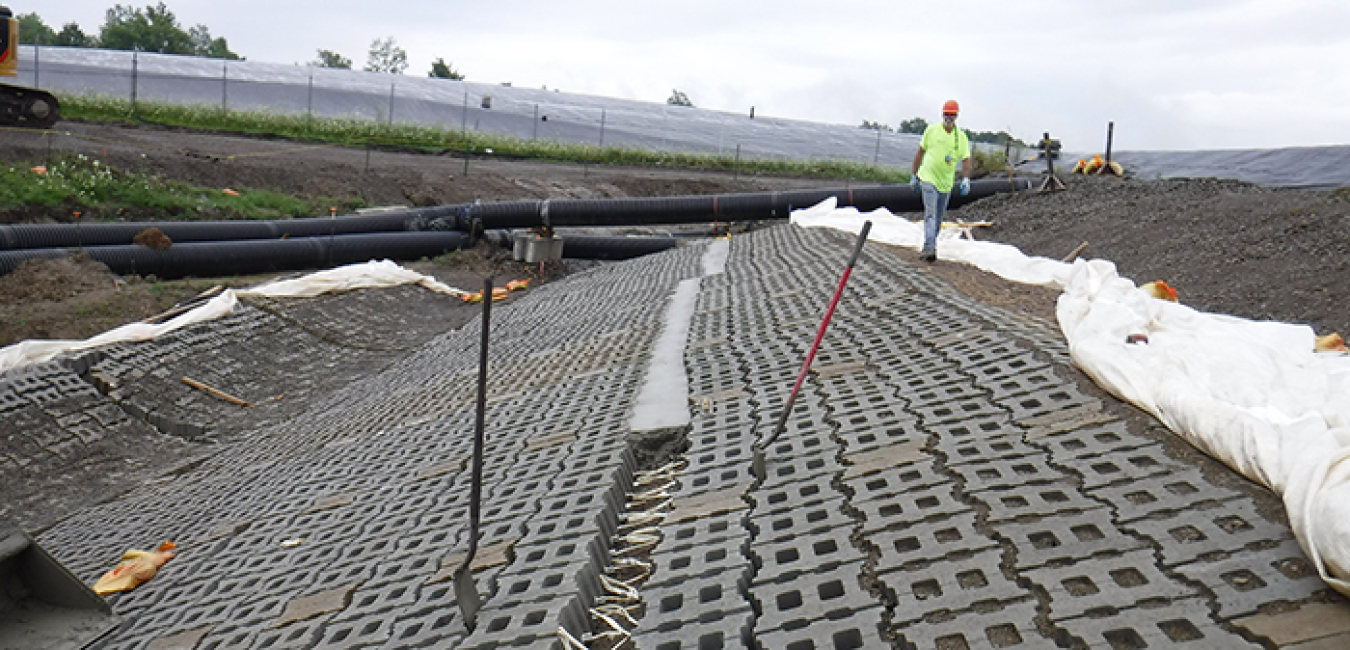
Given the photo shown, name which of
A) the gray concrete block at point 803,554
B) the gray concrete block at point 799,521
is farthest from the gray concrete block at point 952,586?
the gray concrete block at point 799,521

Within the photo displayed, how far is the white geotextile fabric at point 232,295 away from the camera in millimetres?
8391

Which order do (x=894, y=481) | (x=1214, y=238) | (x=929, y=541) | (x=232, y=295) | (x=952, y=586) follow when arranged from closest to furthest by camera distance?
1. (x=952, y=586)
2. (x=929, y=541)
3. (x=894, y=481)
4. (x=232, y=295)
5. (x=1214, y=238)

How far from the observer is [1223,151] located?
2005 cm

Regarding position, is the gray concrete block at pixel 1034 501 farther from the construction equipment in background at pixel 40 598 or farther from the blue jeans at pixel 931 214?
the blue jeans at pixel 931 214

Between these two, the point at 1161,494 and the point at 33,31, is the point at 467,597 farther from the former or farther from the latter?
the point at 33,31

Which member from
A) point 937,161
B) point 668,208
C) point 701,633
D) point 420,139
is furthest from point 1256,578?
point 420,139

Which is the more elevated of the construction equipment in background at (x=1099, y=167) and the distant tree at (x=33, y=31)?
the distant tree at (x=33, y=31)

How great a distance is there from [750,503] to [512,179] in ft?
65.8

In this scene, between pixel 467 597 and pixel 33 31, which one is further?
pixel 33 31

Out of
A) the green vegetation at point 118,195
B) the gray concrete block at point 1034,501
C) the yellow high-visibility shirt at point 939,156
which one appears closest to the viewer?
the gray concrete block at point 1034,501

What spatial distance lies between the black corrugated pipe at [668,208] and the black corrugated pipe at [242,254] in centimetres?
164

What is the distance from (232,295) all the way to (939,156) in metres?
8.05

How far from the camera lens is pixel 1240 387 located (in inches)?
162

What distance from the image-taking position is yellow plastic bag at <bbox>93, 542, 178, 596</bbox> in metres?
4.91
